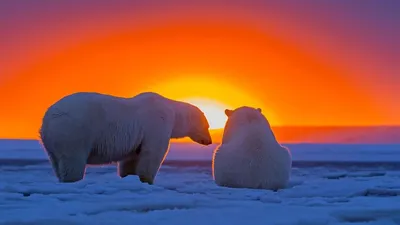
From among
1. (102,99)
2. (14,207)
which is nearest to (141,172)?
(102,99)

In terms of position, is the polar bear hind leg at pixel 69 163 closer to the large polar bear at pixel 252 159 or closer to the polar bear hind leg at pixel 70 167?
the polar bear hind leg at pixel 70 167

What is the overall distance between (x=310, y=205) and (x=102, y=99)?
338cm

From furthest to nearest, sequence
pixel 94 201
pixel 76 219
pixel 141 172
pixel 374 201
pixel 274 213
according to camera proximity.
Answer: pixel 141 172
pixel 374 201
pixel 94 201
pixel 274 213
pixel 76 219

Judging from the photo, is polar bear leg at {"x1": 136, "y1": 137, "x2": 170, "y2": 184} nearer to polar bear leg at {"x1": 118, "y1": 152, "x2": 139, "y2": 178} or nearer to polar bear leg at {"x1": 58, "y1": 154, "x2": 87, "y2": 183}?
polar bear leg at {"x1": 118, "y1": 152, "x2": 139, "y2": 178}

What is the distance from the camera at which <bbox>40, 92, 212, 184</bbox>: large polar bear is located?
683cm

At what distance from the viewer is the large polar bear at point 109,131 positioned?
683cm

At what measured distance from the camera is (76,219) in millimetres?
3736

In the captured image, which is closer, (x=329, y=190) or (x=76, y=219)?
(x=76, y=219)

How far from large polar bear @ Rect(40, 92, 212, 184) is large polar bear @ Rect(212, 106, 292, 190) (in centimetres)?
103

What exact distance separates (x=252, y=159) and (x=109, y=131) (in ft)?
6.19

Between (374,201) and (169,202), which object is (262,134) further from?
(169,202)

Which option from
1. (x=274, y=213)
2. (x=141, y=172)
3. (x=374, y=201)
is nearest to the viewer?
(x=274, y=213)

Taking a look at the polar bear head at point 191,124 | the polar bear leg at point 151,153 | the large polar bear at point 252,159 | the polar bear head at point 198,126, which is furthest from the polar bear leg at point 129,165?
the large polar bear at point 252,159

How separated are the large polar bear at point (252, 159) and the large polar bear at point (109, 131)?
1030 mm
